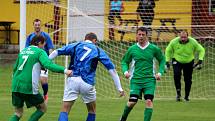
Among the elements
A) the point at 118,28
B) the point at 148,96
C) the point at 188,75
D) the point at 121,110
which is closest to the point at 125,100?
→ the point at 188,75

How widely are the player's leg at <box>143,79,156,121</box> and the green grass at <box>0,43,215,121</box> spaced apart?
48.3 inches

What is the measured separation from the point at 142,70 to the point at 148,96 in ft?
1.75

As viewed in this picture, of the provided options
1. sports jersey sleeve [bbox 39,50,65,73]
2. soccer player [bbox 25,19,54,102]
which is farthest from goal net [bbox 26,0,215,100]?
sports jersey sleeve [bbox 39,50,65,73]

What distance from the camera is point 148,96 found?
42.5 ft

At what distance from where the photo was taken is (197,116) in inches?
583

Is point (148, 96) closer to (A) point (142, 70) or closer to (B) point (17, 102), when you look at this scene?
(A) point (142, 70)

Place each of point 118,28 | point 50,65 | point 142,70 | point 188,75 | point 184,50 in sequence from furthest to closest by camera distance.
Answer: point 118,28 → point 188,75 → point 184,50 → point 142,70 → point 50,65

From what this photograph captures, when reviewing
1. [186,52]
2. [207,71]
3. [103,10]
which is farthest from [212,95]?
[103,10]

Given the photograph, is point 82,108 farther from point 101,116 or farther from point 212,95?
point 212,95

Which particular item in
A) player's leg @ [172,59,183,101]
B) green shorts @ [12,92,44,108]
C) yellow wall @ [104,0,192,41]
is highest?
yellow wall @ [104,0,192,41]

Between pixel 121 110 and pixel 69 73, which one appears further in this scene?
pixel 121 110

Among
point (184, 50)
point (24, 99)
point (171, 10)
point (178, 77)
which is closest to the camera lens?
point (24, 99)

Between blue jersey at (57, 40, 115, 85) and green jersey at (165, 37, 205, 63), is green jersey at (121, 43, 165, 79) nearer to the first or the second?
blue jersey at (57, 40, 115, 85)

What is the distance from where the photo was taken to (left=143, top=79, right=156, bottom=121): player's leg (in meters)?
12.8
